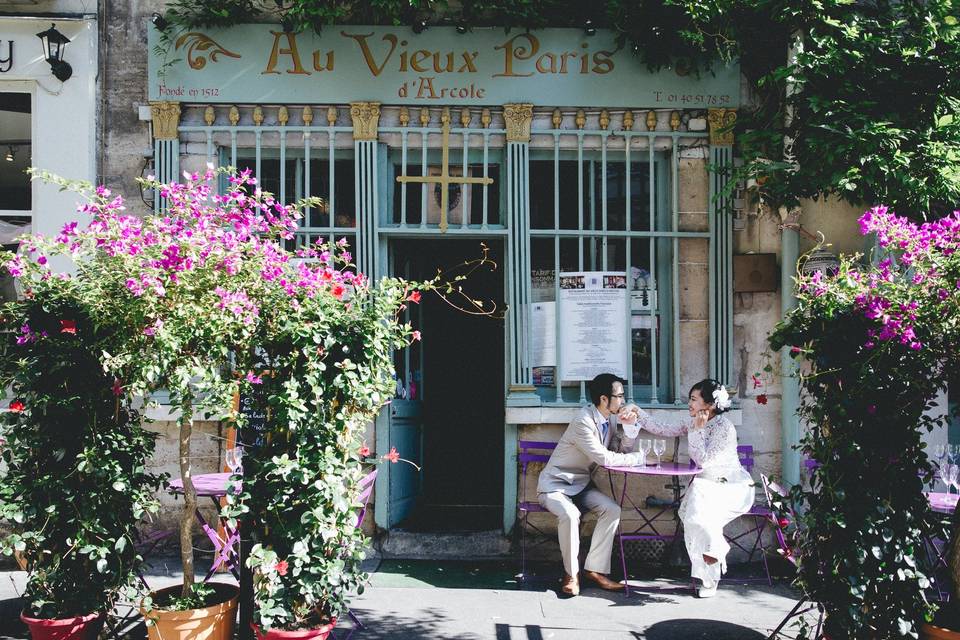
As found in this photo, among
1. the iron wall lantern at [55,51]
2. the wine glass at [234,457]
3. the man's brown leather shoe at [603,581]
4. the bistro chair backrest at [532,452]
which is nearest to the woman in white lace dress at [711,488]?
the man's brown leather shoe at [603,581]

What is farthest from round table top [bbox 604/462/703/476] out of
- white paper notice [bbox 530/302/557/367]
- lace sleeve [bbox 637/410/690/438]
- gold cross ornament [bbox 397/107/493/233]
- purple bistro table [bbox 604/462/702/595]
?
gold cross ornament [bbox 397/107/493/233]

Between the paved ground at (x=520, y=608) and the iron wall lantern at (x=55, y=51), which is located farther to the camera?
the iron wall lantern at (x=55, y=51)

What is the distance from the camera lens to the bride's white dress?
5.47 m

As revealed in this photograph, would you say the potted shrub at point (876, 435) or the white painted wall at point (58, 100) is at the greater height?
the white painted wall at point (58, 100)

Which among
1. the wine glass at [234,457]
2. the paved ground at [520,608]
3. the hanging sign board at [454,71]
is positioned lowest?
the paved ground at [520,608]

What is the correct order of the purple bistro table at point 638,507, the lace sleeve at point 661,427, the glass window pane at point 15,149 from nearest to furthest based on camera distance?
the purple bistro table at point 638,507 < the lace sleeve at point 661,427 < the glass window pane at point 15,149

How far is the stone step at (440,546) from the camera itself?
20.9 ft

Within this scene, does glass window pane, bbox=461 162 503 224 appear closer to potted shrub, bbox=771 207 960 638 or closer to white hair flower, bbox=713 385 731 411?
white hair flower, bbox=713 385 731 411

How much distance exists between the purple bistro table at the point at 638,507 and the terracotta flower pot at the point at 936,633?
1781 millimetres

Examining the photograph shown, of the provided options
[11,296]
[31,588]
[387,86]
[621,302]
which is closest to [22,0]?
[11,296]

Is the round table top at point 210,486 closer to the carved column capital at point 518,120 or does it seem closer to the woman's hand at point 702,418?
the woman's hand at point 702,418

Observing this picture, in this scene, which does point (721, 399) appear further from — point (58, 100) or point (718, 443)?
point (58, 100)

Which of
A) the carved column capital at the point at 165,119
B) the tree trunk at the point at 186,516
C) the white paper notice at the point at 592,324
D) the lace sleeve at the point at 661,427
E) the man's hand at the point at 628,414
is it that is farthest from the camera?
the white paper notice at the point at 592,324

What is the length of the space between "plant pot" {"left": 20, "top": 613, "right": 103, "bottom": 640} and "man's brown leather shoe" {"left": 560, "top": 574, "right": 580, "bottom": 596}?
290 cm
